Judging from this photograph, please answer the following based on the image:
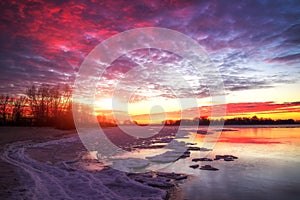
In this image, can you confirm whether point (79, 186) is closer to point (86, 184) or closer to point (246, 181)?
point (86, 184)

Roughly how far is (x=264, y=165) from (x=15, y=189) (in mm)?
11348

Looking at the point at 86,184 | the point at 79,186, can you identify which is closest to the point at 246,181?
the point at 86,184

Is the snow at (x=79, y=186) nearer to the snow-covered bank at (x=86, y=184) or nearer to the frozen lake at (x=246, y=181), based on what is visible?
the snow-covered bank at (x=86, y=184)

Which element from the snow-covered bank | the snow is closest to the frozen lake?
the snow-covered bank

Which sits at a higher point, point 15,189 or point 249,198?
point 15,189

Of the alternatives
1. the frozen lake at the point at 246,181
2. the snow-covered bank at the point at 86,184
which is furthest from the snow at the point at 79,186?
the frozen lake at the point at 246,181

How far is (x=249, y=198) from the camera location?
7.11 meters

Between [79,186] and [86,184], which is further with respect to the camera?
[86,184]

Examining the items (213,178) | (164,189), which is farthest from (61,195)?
(213,178)

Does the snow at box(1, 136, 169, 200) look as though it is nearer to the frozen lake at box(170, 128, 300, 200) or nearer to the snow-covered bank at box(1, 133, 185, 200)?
the snow-covered bank at box(1, 133, 185, 200)

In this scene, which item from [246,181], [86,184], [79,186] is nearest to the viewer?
[79,186]

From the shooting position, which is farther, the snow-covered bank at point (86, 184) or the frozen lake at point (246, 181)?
the frozen lake at point (246, 181)

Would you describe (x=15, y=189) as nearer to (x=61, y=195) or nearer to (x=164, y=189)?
(x=61, y=195)

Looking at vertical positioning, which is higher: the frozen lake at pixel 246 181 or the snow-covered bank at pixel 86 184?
the snow-covered bank at pixel 86 184
